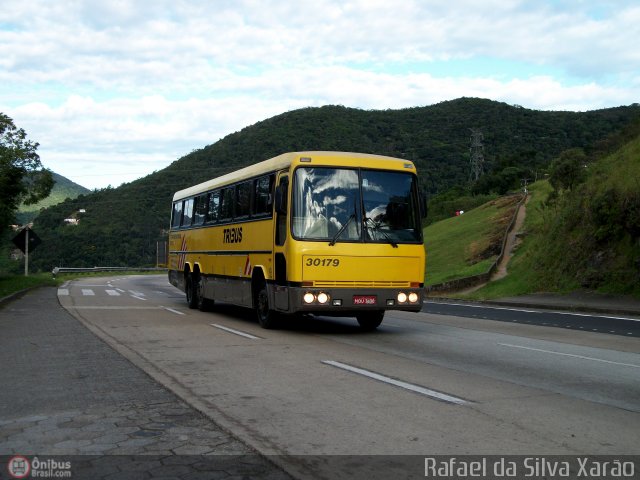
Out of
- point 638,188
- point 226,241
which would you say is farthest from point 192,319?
point 638,188

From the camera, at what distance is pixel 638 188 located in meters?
23.9

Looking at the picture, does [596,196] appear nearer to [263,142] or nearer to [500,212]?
[500,212]

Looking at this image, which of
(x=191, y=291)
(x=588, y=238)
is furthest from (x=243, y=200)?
(x=588, y=238)

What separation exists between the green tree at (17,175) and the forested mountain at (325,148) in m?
26.2

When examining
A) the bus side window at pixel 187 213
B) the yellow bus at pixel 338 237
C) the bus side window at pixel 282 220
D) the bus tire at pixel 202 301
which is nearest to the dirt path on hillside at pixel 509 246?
the bus side window at pixel 187 213

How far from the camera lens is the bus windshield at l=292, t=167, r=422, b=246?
13062mm

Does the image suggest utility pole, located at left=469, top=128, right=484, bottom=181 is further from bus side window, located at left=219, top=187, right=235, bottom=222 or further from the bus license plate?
the bus license plate

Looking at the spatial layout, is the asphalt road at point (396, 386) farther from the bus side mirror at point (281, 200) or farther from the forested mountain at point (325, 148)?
the forested mountain at point (325, 148)

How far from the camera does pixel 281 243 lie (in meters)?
13.4

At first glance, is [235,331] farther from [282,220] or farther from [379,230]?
[379,230]

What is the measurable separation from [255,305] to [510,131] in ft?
306

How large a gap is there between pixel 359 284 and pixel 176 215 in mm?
11868

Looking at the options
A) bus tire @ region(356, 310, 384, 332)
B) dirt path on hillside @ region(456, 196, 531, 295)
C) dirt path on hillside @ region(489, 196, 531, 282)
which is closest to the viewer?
bus tire @ region(356, 310, 384, 332)

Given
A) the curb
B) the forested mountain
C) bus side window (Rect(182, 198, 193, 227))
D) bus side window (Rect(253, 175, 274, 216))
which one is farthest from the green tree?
the forested mountain
